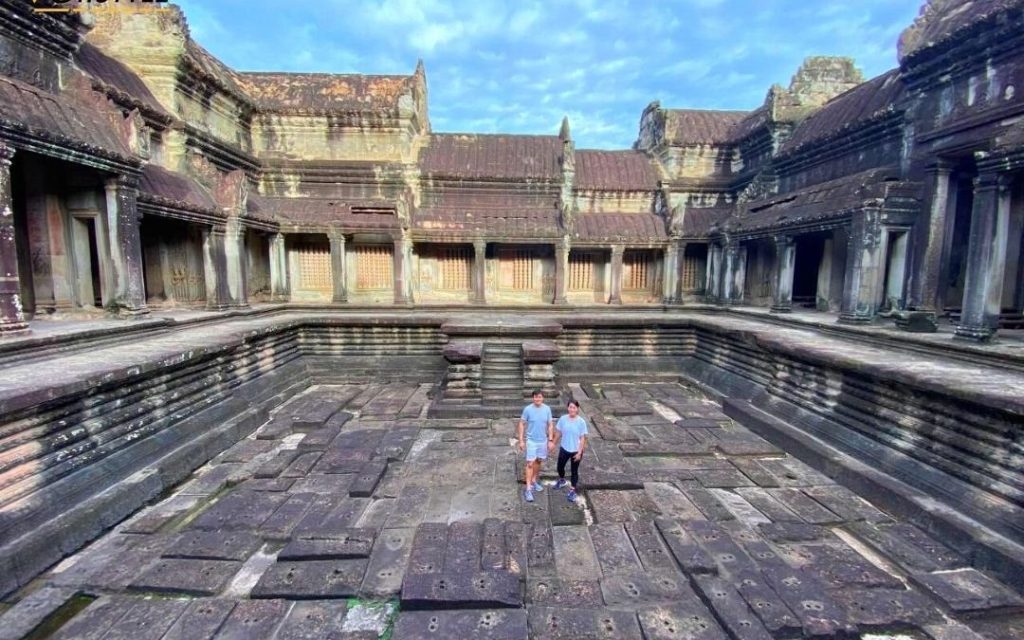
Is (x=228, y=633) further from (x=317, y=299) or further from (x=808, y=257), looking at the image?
(x=808, y=257)

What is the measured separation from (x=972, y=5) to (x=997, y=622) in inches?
427

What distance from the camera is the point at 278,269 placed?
44.5 feet

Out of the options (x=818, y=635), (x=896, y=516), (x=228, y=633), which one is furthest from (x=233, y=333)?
(x=896, y=516)

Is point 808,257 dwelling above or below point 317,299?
above

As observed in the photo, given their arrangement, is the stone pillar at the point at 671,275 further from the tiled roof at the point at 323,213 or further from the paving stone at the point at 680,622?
the paving stone at the point at 680,622

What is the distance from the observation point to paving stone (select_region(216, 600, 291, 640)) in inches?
119

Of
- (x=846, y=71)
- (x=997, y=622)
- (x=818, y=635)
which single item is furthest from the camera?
(x=846, y=71)

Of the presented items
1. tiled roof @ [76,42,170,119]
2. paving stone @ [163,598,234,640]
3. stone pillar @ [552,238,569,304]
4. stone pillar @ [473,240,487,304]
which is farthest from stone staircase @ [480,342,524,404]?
tiled roof @ [76,42,170,119]

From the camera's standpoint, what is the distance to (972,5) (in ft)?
26.6

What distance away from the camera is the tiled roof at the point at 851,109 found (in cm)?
981

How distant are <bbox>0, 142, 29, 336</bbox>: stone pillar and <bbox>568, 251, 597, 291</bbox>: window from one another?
13.4 metres

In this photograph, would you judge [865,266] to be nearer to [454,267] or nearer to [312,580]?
[312,580]

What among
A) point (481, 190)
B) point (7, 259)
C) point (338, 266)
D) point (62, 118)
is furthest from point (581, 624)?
point (481, 190)

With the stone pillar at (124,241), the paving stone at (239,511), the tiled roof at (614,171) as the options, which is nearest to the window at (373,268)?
the stone pillar at (124,241)
